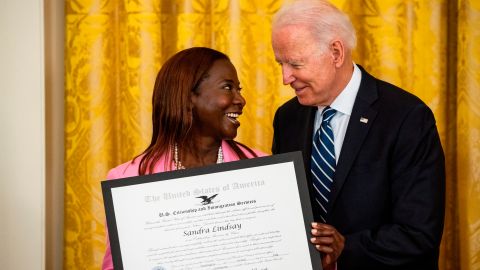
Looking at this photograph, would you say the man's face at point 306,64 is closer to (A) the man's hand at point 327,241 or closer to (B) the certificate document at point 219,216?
(B) the certificate document at point 219,216

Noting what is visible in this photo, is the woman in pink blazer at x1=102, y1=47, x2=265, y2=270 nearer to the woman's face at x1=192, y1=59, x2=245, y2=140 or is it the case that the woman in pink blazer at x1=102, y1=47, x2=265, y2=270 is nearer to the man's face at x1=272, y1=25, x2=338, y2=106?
the woman's face at x1=192, y1=59, x2=245, y2=140

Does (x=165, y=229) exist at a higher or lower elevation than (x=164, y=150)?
lower

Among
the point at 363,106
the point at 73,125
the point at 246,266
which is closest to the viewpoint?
the point at 246,266

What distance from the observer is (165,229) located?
191cm

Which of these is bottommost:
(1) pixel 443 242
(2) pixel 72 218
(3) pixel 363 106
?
(1) pixel 443 242

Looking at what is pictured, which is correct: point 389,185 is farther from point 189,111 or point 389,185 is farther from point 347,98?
point 189,111

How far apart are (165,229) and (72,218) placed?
4.55 feet

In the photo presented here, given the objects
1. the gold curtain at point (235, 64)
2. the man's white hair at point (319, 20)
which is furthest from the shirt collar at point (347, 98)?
the gold curtain at point (235, 64)

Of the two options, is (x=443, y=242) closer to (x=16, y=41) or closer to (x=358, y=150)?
(x=358, y=150)

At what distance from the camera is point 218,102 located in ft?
6.89

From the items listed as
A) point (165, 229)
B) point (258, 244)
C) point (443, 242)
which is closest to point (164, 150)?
point (165, 229)

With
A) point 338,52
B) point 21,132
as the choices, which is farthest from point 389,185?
point 21,132

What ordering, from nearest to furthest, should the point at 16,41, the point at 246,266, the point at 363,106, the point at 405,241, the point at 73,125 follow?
the point at 246,266, the point at 405,241, the point at 363,106, the point at 16,41, the point at 73,125

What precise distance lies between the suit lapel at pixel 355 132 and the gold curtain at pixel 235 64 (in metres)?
1.00
